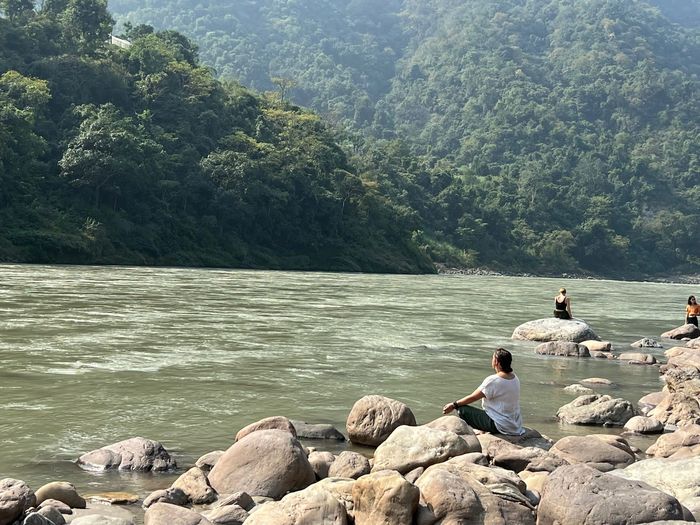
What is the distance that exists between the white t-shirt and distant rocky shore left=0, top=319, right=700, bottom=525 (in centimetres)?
17

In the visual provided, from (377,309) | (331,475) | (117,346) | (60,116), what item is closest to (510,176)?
(60,116)

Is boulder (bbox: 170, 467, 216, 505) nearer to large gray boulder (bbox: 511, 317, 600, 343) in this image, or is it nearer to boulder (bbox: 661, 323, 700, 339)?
large gray boulder (bbox: 511, 317, 600, 343)

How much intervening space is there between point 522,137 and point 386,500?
141m

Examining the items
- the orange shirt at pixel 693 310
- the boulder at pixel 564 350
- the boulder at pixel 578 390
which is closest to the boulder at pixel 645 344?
the boulder at pixel 564 350

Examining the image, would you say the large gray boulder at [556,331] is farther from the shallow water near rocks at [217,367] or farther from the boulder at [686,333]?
the boulder at [686,333]

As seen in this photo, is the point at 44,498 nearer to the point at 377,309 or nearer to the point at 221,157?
the point at 377,309

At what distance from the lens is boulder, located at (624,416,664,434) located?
10727 mm

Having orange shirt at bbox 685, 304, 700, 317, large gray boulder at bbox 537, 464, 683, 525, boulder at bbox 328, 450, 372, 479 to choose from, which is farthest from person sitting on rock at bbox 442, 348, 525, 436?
orange shirt at bbox 685, 304, 700, 317

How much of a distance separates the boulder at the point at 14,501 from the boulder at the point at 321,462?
8.56 feet

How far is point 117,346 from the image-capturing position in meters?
16.4

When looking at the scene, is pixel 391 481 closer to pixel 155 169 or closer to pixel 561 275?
pixel 155 169

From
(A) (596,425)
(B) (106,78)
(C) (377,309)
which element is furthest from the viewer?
(B) (106,78)

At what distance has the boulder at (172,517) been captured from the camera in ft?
20.1

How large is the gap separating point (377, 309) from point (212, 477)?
21622 millimetres
